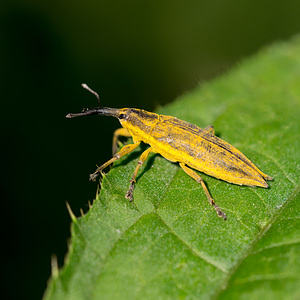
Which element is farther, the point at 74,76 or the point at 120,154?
the point at 74,76

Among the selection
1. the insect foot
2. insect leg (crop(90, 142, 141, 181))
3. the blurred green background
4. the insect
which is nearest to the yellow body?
the insect

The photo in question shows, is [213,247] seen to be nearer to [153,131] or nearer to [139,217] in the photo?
[139,217]

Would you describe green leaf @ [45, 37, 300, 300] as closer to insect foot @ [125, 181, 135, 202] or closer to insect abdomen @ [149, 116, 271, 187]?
insect foot @ [125, 181, 135, 202]

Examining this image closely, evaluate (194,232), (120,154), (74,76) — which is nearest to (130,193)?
(120,154)

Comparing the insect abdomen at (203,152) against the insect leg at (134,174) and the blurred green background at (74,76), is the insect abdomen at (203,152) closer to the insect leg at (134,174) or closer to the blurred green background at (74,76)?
the insect leg at (134,174)

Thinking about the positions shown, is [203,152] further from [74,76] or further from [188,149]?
[74,76]
